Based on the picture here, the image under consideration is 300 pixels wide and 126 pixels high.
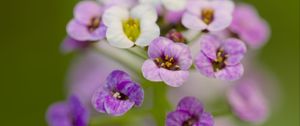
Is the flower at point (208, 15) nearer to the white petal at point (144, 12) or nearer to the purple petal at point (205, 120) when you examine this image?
the white petal at point (144, 12)

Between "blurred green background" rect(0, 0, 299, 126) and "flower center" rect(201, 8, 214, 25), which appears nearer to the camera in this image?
"flower center" rect(201, 8, 214, 25)

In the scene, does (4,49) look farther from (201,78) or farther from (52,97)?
(201,78)

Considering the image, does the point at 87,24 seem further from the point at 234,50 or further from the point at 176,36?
the point at 234,50

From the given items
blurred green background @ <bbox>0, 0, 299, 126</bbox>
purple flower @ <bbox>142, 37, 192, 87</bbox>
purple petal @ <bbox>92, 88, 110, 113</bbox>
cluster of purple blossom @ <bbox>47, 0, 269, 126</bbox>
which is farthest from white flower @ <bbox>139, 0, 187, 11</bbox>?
blurred green background @ <bbox>0, 0, 299, 126</bbox>

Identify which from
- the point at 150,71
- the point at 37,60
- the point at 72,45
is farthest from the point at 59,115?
the point at 37,60

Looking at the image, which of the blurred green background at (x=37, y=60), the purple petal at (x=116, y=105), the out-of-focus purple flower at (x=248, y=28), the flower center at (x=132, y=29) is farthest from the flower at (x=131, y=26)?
the blurred green background at (x=37, y=60)

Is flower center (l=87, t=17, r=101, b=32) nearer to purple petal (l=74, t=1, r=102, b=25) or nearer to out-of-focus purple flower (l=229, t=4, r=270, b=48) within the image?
purple petal (l=74, t=1, r=102, b=25)
